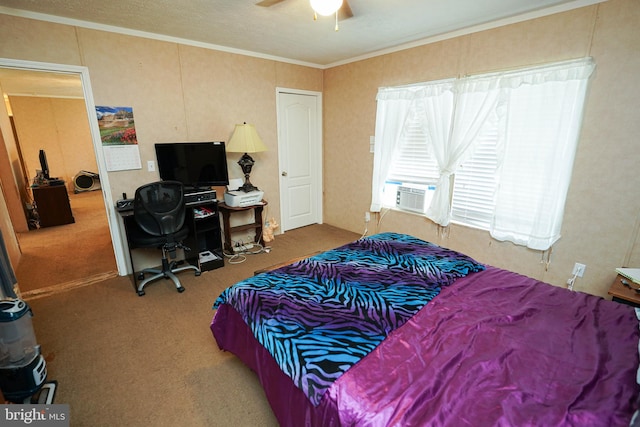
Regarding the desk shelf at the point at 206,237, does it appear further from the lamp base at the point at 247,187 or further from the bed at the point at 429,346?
the bed at the point at 429,346

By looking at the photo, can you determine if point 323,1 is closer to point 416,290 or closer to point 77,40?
point 416,290

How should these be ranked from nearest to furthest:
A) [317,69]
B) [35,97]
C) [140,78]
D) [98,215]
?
[140,78], [317,69], [98,215], [35,97]

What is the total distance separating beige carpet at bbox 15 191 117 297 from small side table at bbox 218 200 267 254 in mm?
1280

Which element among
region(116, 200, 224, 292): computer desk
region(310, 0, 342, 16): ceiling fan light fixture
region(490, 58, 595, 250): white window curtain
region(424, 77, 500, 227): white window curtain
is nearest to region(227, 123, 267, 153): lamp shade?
region(116, 200, 224, 292): computer desk

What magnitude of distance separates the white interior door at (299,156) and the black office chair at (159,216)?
1.81 metres

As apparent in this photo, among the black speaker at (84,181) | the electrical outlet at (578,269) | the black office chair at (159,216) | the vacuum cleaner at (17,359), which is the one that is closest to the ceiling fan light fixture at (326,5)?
the black office chair at (159,216)

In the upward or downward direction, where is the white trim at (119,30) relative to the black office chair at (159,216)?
upward

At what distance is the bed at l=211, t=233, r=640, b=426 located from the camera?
3.22 ft

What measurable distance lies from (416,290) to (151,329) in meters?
2.11

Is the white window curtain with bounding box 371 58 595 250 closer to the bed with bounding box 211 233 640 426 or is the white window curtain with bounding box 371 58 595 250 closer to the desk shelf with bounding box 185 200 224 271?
the bed with bounding box 211 233 640 426

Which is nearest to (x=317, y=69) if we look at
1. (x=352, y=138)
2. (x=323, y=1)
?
(x=352, y=138)

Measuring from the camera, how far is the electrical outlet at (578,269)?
2525mm

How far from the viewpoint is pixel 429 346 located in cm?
125

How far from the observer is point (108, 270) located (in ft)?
10.9
